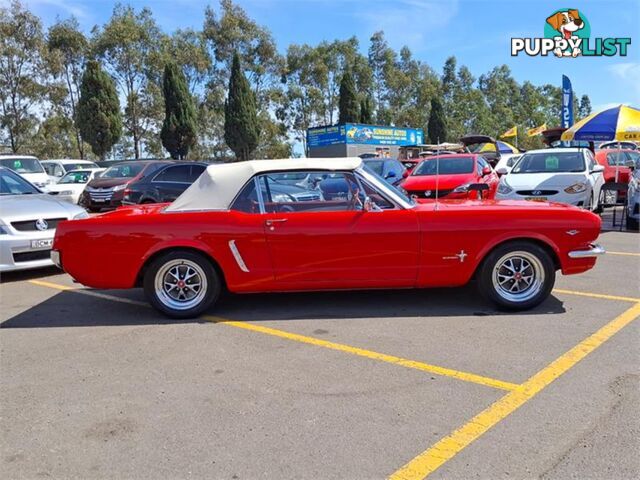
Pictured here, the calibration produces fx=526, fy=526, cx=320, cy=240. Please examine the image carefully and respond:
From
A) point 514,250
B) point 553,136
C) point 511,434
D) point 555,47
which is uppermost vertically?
point 555,47

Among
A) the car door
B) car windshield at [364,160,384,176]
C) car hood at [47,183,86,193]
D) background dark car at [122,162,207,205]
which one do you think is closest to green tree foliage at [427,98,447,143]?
car windshield at [364,160,384,176]

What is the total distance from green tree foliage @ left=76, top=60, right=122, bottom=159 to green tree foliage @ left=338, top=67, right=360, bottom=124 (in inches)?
774

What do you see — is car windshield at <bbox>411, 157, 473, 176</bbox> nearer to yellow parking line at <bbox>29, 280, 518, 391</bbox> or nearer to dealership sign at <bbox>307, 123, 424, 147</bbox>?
yellow parking line at <bbox>29, 280, 518, 391</bbox>

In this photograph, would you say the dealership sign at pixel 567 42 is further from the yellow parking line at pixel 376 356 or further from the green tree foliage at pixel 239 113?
the green tree foliage at pixel 239 113

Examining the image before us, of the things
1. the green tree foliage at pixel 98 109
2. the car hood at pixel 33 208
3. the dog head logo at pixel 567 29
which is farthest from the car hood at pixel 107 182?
the green tree foliage at pixel 98 109

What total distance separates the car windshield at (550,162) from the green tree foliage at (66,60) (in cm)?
3514

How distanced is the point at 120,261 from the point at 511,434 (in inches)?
147

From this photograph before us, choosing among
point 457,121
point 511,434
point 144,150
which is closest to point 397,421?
point 511,434

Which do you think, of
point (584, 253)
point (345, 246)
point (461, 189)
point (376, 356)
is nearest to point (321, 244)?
point (345, 246)

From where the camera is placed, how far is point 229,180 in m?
5.21

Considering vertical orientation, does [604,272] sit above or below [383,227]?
below

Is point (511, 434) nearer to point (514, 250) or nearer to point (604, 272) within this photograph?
point (514, 250)

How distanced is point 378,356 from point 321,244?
1.29 metres

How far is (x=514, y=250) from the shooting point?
4.96 m
